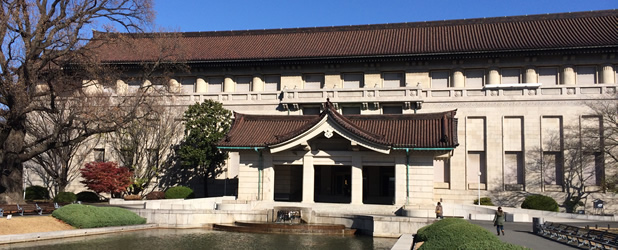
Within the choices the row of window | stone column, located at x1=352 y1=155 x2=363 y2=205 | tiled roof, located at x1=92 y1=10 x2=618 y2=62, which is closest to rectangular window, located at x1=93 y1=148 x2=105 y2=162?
the row of window

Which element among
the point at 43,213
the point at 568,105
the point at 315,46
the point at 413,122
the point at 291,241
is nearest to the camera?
the point at 291,241

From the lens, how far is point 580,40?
3812 cm

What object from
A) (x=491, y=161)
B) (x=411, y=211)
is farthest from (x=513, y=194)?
(x=411, y=211)

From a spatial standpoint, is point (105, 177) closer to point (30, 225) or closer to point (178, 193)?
point (178, 193)

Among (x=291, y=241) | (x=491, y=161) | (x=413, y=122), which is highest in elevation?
(x=413, y=122)

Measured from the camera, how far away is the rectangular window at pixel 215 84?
1768 inches

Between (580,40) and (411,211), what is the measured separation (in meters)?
23.0

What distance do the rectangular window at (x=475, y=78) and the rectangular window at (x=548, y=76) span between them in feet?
13.9

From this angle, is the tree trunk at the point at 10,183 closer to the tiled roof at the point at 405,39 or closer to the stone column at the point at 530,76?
the tiled roof at the point at 405,39

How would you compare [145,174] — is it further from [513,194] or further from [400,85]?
[513,194]

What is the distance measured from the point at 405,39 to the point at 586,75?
558 inches

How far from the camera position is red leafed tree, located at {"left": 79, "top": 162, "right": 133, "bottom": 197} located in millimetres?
34219

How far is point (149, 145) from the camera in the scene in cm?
4053

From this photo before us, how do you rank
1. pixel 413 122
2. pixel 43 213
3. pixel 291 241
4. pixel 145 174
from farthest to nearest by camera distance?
1. pixel 145 174
2. pixel 413 122
3. pixel 43 213
4. pixel 291 241
